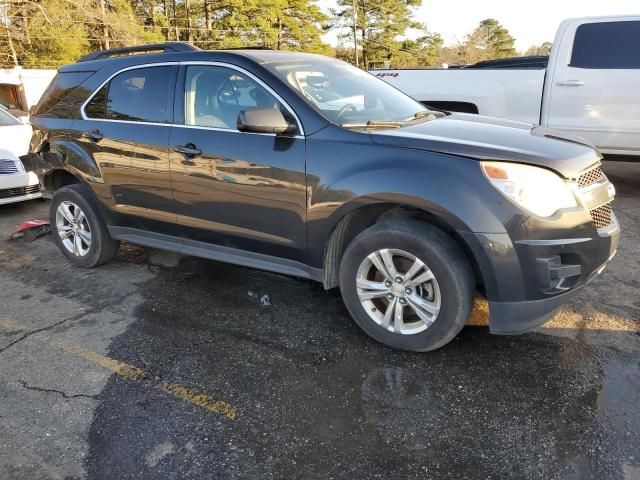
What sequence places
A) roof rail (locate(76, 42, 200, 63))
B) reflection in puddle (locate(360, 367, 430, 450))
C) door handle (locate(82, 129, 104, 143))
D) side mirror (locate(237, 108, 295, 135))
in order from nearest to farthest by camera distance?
reflection in puddle (locate(360, 367, 430, 450))
side mirror (locate(237, 108, 295, 135))
roof rail (locate(76, 42, 200, 63))
door handle (locate(82, 129, 104, 143))

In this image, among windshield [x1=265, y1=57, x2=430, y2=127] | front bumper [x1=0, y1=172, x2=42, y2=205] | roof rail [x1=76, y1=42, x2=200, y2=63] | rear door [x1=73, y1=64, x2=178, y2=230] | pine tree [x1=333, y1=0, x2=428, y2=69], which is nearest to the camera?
windshield [x1=265, y1=57, x2=430, y2=127]

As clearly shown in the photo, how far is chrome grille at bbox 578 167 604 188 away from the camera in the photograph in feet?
9.69

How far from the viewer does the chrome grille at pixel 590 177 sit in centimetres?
295

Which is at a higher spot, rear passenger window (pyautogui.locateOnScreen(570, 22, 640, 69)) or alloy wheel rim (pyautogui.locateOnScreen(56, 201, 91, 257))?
rear passenger window (pyautogui.locateOnScreen(570, 22, 640, 69))

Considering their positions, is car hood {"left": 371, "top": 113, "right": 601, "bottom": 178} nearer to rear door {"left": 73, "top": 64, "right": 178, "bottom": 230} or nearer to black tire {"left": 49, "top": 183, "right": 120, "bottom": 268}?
rear door {"left": 73, "top": 64, "right": 178, "bottom": 230}

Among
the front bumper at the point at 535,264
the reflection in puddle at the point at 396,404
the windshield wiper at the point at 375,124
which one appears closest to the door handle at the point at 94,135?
the windshield wiper at the point at 375,124

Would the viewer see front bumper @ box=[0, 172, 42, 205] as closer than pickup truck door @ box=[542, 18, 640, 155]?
No

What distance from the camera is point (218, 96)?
3781mm

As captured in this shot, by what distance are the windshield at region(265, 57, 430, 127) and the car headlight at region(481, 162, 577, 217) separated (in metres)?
0.89

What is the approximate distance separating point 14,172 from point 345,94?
509 cm

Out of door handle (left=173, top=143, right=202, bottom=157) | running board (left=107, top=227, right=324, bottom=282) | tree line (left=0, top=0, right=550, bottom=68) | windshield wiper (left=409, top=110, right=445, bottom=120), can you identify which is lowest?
running board (left=107, top=227, right=324, bottom=282)

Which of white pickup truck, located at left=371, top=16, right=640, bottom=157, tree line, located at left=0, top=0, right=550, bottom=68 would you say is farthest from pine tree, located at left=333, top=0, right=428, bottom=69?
white pickup truck, located at left=371, top=16, right=640, bottom=157

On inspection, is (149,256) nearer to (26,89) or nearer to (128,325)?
(128,325)

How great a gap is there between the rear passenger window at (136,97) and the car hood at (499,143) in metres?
1.82
